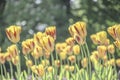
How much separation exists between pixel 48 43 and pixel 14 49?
389 millimetres

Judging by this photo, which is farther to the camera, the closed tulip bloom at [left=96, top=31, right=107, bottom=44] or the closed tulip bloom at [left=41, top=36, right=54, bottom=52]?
the closed tulip bloom at [left=96, top=31, right=107, bottom=44]

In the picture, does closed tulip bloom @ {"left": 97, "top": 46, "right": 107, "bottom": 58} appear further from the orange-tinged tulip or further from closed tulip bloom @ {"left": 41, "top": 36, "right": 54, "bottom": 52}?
closed tulip bloom @ {"left": 41, "top": 36, "right": 54, "bottom": 52}

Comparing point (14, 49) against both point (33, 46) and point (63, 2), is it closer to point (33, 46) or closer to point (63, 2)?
point (33, 46)

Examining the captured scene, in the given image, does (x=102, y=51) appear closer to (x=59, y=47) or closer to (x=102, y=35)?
(x=102, y=35)

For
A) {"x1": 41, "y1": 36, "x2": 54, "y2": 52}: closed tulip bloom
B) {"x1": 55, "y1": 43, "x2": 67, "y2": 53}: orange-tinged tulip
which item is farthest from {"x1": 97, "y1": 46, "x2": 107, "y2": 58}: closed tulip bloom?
{"x1": 41, "y1": 36, "x2": 54, "y2": 52}: closed tulip bloom

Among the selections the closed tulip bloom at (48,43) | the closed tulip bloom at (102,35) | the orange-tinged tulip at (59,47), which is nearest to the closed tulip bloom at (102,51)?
the closed tulip bloom at (102,35)

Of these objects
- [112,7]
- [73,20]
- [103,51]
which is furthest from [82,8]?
[103,51]

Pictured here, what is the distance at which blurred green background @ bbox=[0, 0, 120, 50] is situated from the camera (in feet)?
25.5

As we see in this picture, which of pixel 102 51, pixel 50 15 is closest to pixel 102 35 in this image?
pixel 102 51

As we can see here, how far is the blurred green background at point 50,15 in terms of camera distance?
306 inches

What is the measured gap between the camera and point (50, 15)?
8258 millimetres

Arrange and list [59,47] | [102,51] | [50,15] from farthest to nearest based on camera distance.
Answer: [50,15] < [59,47] < [102,51]

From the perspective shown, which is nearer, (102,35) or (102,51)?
(102,35)

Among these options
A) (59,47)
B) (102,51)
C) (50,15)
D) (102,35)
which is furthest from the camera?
(50,15)
